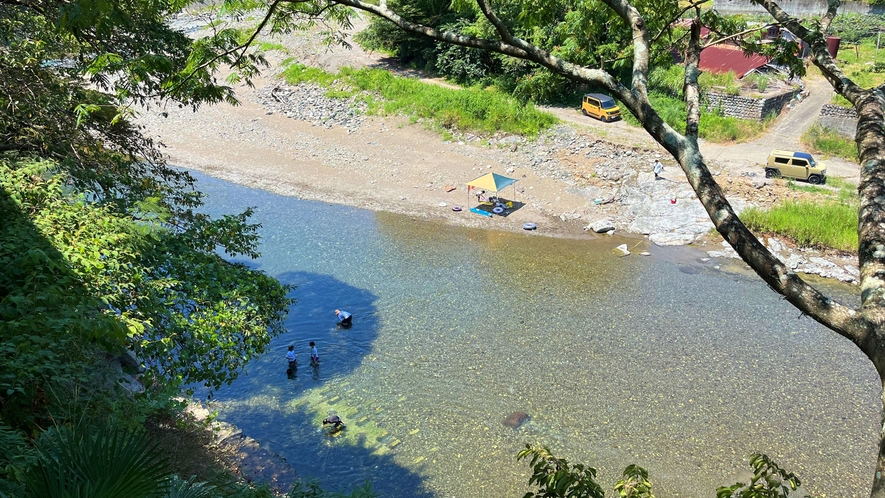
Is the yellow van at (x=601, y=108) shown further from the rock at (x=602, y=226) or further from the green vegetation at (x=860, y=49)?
the green vegetation at (x=860, y=49)

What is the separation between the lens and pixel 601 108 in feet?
93.5

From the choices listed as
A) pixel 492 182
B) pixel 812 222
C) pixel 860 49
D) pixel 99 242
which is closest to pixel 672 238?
pixel 812 222

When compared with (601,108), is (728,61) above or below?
above

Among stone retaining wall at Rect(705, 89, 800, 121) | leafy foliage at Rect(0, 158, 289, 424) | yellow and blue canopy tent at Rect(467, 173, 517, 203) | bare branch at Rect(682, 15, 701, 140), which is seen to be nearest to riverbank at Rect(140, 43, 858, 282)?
yellow and blue canopy tent at Rect(467, 173, 517, 203)

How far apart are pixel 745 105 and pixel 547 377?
19565 millimetres

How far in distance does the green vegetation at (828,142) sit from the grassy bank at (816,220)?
11.6 feet

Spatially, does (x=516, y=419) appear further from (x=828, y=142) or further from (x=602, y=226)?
(x=828, y=142)

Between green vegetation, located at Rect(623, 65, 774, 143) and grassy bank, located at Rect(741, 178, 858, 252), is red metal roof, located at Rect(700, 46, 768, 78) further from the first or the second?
grassy bank, located at Rect(741, 178, 858, 252)

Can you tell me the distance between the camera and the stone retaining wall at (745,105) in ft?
89.8

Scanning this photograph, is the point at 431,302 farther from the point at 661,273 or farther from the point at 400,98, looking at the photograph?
the point at 400,98

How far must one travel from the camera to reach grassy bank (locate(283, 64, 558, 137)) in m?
28.6

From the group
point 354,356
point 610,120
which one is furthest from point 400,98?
point 354,356

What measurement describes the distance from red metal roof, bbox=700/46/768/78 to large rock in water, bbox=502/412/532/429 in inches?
924

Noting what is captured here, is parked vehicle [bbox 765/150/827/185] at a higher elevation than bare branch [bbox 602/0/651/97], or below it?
below
